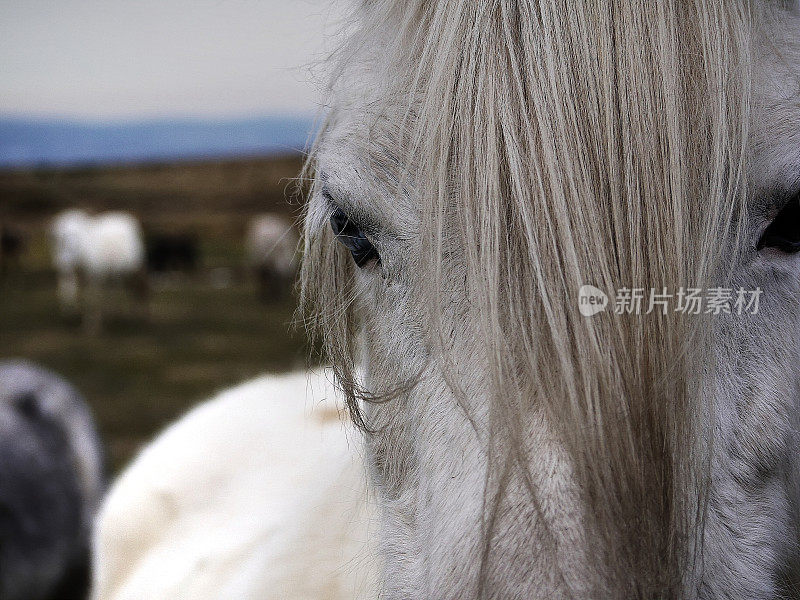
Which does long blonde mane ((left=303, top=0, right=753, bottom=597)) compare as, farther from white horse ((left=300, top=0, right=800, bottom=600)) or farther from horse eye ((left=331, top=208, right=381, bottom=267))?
horse eye ((left=331, top=208, right=381, bottom=267))

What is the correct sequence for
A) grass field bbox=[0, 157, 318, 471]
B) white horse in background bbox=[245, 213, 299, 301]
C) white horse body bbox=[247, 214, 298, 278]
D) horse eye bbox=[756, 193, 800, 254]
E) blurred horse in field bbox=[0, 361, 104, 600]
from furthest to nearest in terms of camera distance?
white horse body bbox=[247, 214, 298, 278] < white horse in background bbox=[245, 213, 299, 301] < grass field bbox=[0, 157, 318, 471] < blurred horse in field bbox=[0, 361, 104, 600] < horse eye bbox=[756, 193, 800, 254]

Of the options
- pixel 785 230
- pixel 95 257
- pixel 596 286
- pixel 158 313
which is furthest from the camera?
pixel 158 313

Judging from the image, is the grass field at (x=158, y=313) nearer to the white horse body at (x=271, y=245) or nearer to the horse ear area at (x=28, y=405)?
the white horse body at (x=271, y=245)

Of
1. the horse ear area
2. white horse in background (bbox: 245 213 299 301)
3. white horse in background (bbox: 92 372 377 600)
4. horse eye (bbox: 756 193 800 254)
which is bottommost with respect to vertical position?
white horse in background (bbox: 245 213 299 301)

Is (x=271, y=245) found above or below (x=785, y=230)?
below

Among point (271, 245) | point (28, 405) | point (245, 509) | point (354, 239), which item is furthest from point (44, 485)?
point (271, 245)

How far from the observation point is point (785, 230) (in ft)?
2.60

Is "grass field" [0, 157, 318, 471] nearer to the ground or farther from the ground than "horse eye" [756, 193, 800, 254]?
nearer to the ground

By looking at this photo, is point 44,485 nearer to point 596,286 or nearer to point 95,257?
point 596,286

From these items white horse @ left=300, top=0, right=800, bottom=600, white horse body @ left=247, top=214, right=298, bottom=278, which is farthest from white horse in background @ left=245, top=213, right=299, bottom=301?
white horse @ left=300, top=0, right=800, bottom=600

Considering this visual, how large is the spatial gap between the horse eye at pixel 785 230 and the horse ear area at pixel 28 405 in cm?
392

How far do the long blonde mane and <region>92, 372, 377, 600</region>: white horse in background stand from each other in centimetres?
66

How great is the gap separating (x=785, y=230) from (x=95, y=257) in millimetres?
13161

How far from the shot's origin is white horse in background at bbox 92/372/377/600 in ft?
4.24
